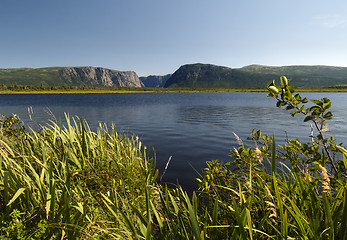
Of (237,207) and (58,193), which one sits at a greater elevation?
(237,207)

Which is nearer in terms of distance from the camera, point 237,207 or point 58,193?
point 237,207

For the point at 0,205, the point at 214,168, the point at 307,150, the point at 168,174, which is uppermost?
the point at 307,150

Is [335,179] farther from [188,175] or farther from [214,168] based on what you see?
[188,175]

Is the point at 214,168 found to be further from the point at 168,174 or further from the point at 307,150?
the point at 168,174

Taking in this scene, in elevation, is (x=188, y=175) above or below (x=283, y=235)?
below

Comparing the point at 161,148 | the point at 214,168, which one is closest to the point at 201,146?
the point at 161,148

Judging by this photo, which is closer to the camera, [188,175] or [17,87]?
[188,175]

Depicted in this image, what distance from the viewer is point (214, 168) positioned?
3.63 meters

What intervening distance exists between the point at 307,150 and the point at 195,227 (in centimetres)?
→ 197

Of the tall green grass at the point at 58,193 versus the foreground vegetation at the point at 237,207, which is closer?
the foreground vegetation at the point at 237,207

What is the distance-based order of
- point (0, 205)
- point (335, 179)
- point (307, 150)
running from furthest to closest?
point (0, 205)
point (307, 150)
point (335, 179)

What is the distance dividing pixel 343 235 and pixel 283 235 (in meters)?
0.64

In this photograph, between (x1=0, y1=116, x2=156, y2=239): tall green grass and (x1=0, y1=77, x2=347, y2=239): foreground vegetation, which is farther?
(x1=0, y1=116, x2=156, y2=239): tall green grass

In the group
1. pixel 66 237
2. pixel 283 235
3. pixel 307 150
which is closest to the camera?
pixel 283 235
